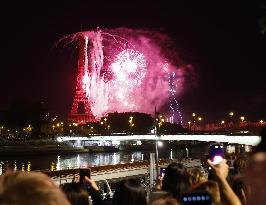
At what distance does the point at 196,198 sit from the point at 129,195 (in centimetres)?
187

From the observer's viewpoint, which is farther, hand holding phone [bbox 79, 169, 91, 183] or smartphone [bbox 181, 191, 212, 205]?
hand holding phone [bbox 79, 169, 91, 183]

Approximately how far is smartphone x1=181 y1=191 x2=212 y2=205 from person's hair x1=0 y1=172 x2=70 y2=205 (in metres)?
1.55

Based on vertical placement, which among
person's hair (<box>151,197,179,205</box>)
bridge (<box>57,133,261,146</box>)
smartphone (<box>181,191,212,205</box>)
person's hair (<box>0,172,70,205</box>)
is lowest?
person's hair (<box>151,197,179,205</box>)

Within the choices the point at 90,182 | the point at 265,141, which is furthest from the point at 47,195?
the point at 90,182

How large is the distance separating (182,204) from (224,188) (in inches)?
24.6

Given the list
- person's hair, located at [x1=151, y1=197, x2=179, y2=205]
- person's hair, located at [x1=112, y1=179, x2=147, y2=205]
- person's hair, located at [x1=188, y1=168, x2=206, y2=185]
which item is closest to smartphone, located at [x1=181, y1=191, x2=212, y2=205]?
person's hair, located at [x1=151, y1=197, x2=179, y2=205]

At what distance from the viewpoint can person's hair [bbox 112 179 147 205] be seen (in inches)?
Answer: 193

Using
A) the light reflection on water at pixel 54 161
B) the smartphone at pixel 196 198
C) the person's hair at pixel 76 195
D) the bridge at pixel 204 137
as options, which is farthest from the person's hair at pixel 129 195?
the light reflection on water at pixel 54 161

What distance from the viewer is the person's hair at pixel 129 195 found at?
16.1 feet

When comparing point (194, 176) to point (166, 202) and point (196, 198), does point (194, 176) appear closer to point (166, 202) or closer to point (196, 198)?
point (166, 202)

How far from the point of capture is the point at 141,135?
95.0 m

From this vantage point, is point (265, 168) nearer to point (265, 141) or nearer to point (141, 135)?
point (265, 141)

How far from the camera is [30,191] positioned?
1679mm

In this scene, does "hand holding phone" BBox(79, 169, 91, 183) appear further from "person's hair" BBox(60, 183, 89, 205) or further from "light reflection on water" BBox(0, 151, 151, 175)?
"light reflection on water" BBox(0, 151, 151, 175)
